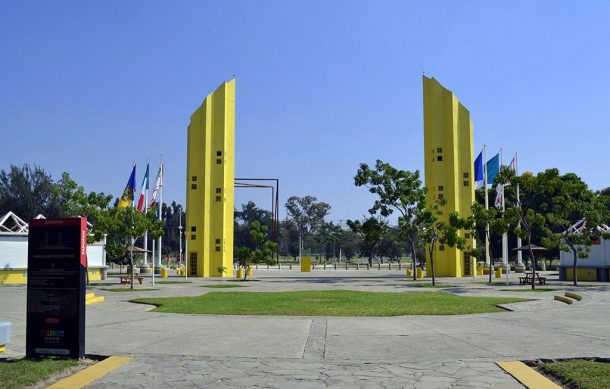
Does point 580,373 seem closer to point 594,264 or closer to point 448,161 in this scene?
point 594,264

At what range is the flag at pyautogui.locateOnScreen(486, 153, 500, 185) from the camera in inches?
1983

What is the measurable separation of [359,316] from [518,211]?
20.2m

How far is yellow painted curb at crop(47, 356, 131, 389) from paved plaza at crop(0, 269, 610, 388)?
0.57 feet

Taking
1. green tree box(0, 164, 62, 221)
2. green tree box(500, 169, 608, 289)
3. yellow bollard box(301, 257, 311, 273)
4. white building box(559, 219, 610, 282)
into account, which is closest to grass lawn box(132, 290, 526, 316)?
green tree box(500, 169, 608, 289)

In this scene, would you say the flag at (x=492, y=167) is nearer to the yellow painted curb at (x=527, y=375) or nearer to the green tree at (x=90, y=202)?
the green tree at (x=90, y=202)

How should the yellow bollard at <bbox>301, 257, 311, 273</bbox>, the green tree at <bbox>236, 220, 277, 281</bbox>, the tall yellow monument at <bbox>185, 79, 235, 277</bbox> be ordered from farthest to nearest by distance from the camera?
the yellow bollard at <bbox>301, 257, 311, 273</bbox> → the tall yellow monument at <bbox>185, 79, 235, 277</bbox> → the green tree at <bbox>236, 220, 277, 281</bbox>

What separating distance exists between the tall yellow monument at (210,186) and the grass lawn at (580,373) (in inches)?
1755

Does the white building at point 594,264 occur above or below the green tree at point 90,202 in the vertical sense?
below

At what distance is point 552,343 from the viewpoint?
1158 cm

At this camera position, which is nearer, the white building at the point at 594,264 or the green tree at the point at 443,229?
the green tree at the point at 443,229

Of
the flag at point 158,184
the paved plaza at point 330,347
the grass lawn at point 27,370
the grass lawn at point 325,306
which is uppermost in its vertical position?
the flag at point 158,184

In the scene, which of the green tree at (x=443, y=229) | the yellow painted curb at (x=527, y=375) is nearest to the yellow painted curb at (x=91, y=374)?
the yellow painted curb at (x=527, y=375)

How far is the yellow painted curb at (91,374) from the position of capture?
8.18m

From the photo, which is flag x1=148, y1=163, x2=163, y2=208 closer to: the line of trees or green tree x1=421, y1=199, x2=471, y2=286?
the line of trees
